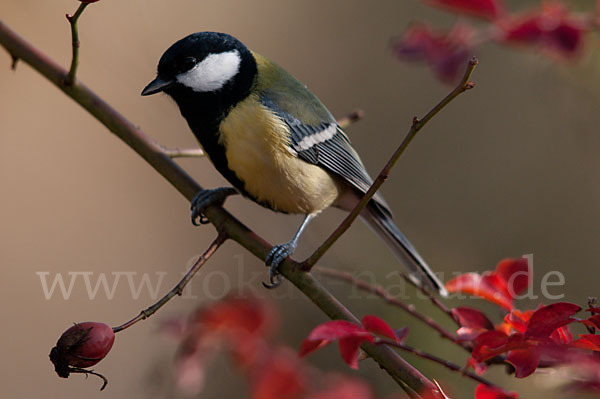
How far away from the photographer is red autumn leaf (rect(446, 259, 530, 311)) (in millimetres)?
1176

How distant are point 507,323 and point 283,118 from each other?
970mm

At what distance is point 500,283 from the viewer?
1.19 metres

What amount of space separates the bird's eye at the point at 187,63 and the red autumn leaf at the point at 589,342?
1.20 metres

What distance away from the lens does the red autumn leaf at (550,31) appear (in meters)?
1.59

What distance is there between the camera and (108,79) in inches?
152

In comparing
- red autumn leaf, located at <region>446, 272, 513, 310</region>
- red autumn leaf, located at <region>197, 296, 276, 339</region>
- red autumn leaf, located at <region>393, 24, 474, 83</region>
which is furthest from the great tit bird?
red autumn leaf, located at <region>446, 272, 513, 310</region>

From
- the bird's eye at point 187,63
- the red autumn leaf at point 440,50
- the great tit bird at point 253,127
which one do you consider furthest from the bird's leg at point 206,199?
the red autumn leaf at point 440,50

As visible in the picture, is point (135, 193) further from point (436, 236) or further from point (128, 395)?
point (436, 236)

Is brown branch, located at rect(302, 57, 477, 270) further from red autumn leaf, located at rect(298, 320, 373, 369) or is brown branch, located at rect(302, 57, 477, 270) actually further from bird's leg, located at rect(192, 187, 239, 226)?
bird's leg, located at rect(192, 187, 239, 226)

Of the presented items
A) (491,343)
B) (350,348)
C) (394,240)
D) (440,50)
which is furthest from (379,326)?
(394,240)

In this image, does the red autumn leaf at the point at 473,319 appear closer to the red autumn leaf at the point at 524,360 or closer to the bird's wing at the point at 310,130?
the red autumn leaf at the point at 524,360

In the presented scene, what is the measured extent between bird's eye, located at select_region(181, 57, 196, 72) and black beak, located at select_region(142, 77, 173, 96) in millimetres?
54

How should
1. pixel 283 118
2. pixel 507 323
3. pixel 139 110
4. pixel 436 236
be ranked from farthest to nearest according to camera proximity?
pixel 139 110 < pixel 436 236 < pixel 283 118 < pixel 507 323

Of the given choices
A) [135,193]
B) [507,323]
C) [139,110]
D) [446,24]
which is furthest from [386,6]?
[507,323]
